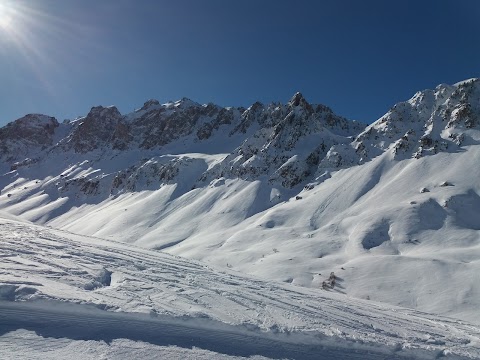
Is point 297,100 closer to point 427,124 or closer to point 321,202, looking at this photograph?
point 427,124

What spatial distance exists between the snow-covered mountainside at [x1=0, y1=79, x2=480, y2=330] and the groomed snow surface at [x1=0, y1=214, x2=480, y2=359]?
37.1ft

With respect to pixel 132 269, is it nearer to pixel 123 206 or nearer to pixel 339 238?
pixel 339 238

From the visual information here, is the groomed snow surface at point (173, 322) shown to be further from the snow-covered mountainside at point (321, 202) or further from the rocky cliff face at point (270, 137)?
the rocky cliff face at point (270, 137)

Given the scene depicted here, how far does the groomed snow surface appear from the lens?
21.4 feet

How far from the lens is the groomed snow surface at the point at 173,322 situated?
21.4ft

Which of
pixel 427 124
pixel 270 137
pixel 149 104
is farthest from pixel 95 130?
pixel 427 124

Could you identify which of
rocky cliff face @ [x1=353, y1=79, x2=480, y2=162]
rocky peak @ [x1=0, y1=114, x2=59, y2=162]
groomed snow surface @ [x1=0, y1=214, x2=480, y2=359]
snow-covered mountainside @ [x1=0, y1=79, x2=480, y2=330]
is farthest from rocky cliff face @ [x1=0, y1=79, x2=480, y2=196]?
groomed snow surface @ [x1=0, y1=214, x2=480, y2=359]

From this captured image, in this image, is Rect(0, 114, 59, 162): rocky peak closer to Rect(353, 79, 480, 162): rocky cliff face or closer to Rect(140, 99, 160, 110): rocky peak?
Rect(140, 99, 160, 110): rocky peak

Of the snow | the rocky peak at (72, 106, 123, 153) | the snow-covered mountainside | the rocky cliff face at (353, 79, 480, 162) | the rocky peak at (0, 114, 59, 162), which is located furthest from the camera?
the rocky peak at (0, 114, 59, 162)

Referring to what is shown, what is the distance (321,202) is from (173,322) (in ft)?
117

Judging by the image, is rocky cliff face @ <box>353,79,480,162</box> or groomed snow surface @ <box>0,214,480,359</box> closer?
groomed snow surface @ <box>0,214,480,359</box>

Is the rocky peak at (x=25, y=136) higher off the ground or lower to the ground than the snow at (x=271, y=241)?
higher

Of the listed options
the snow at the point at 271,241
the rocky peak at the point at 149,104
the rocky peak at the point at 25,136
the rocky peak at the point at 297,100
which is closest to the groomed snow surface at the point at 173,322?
the snow at the point at 271,241

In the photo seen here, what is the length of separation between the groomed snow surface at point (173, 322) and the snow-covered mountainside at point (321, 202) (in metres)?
11.3
